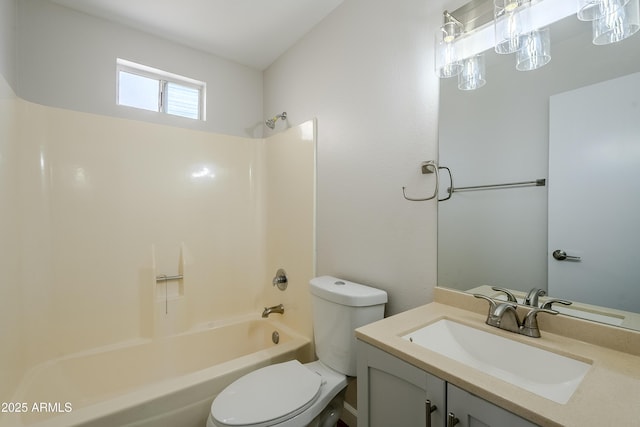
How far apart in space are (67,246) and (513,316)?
97.8 inches

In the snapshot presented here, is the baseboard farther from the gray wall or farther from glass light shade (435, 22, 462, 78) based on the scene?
glass light shade (435, 22, 462, 78)

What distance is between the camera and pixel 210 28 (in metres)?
2.06

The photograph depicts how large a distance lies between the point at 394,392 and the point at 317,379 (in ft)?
1.94

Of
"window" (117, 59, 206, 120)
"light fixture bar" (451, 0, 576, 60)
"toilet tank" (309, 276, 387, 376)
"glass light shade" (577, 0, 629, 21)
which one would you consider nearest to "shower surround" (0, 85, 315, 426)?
"window" (117, 59, 206, 120)

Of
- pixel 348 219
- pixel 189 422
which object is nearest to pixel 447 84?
pixel 348 219

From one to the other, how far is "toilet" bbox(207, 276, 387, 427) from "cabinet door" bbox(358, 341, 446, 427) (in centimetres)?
36

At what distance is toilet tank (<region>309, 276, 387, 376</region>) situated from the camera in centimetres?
141

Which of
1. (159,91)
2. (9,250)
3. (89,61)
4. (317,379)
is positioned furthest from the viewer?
(159,91)

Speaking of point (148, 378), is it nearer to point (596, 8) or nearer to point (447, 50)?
point (447, 50)

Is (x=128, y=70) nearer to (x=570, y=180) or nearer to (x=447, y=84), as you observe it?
(x=447, y=84)

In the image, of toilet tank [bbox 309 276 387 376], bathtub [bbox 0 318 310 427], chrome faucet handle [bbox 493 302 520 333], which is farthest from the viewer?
toilet tank [bbox 309 276 387 376]

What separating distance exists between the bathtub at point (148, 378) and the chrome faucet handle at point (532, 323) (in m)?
1.31

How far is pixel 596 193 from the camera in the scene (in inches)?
36.6

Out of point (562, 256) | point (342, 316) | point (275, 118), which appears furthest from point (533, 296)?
point (275, 118)
